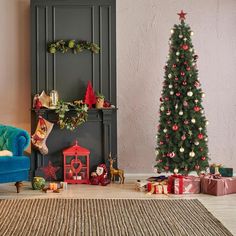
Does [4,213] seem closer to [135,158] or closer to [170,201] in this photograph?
[170,201]

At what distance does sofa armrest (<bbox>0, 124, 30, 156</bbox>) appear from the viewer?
6.70 meters

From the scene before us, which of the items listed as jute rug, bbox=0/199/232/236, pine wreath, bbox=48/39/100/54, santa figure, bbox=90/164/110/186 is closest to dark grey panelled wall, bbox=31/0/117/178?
pine wreath, bbox=48/39/100/54

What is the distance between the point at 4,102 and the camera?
7816 mm

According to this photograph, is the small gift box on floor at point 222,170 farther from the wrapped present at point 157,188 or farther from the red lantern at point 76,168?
the red lantern at point 76,168

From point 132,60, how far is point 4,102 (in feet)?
6.09

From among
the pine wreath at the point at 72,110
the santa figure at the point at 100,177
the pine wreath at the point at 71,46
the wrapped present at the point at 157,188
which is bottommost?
the wrapped present at the point at 157,188

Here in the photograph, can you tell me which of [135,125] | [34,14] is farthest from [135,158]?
[34,14]

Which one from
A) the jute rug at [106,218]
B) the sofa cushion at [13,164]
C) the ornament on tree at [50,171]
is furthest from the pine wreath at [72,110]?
the jute rug at [106,218]

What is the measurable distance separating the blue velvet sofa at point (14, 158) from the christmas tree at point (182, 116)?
5.31ft

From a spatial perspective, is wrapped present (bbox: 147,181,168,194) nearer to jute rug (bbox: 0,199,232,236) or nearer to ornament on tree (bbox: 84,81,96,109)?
jute rug (bbox: 0,199,232,236)

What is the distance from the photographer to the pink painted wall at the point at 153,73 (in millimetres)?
7910

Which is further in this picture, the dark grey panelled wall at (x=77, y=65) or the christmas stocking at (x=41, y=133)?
the dark grey panelled wall at (x=77, y=65)

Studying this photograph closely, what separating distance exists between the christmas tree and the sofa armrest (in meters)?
1.62

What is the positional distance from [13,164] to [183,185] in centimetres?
200
